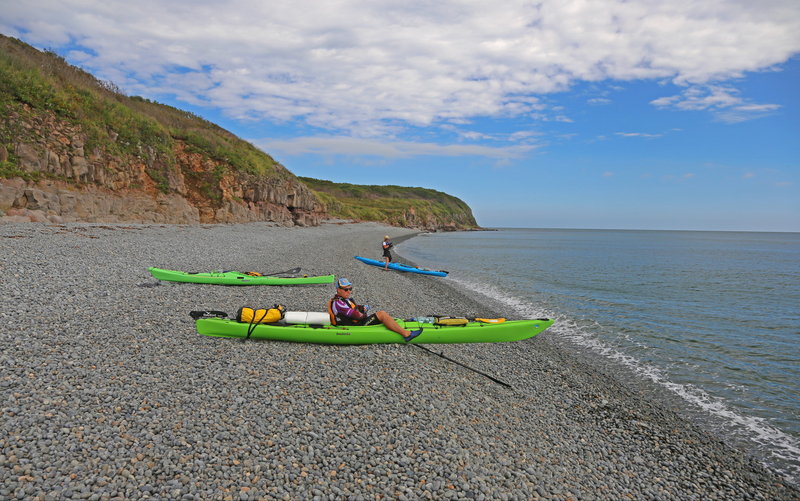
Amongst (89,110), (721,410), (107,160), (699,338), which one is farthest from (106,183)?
(699,338)

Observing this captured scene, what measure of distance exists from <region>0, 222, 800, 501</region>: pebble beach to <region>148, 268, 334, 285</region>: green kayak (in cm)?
267

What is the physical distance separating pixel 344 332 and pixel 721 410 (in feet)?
25.2

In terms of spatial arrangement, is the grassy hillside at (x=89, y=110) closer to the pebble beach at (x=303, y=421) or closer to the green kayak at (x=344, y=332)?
the pebble beach at (x=303, y=421)

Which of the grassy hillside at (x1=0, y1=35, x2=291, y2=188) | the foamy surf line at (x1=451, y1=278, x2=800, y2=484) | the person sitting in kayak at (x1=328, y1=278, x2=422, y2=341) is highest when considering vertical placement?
the grassy hillside at (x1=0, y1=35, x2=291, y2=188)

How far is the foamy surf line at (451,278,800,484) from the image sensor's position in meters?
6.47

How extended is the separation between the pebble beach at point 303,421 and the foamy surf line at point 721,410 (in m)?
0.56

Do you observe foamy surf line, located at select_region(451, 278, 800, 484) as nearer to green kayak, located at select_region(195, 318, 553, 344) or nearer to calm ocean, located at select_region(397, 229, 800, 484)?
calm ocean, located at select_region(397, 229, 800, 484)

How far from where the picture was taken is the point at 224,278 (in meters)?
13.6

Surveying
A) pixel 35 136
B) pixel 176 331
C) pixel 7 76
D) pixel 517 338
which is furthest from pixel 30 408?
pixel 7 76

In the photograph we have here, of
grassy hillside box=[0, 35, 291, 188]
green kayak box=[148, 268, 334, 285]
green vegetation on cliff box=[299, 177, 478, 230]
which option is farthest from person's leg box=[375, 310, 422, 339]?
green vegetation on cliff box=[299, 177, 478, 230]

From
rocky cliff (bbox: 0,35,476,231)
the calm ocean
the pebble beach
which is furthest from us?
rocky cliff (bbox: 0,35,476,231)

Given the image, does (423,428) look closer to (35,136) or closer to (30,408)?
(30,408)

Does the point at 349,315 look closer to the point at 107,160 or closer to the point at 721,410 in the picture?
the point at 721,410

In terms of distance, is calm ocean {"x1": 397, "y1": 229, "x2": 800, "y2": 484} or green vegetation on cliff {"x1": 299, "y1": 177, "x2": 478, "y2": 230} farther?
green vegetation on cliff {"x1": 299, "y1": 177, "x2": 478, "y2": 230}
